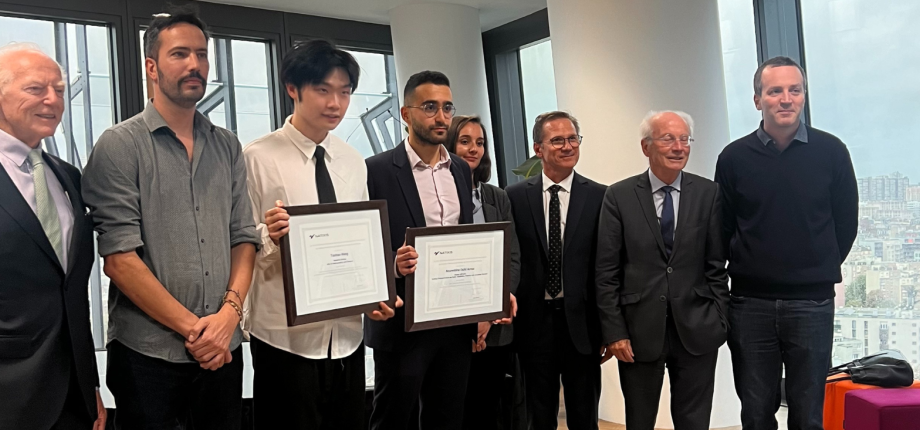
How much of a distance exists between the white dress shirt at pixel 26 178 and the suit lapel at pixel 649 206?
2.05m

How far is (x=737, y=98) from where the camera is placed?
5137mm

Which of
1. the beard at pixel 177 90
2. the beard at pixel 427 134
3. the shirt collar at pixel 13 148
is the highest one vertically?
the beard at pixel 177 90

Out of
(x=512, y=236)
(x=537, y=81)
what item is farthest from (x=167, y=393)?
(x=537, y=81)

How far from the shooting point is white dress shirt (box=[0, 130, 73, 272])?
198cm

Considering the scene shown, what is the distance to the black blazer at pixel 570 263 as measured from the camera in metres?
3.04

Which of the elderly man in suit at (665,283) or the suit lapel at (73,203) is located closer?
the suit lapel at (73,203)

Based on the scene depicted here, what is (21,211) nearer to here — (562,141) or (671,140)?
(562,141)

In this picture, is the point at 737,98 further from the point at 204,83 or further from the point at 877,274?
the point at 204,83

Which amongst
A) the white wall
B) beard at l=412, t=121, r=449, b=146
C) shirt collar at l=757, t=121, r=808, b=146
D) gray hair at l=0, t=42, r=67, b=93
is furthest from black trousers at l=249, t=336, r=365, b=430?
the white wall

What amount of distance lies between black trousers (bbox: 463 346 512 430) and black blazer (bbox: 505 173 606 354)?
0.87ft

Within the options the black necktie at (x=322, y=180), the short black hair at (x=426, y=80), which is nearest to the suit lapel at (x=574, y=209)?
the short black hair at (x=426, y=80)

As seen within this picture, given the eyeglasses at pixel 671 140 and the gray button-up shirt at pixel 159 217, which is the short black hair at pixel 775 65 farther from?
the gray button-up shirt at pixel 159 217

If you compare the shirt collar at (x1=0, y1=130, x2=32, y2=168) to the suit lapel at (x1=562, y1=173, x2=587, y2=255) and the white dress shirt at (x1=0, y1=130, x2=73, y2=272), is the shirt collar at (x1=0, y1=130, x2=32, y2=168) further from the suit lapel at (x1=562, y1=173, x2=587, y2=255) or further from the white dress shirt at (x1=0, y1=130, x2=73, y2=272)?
the suit lapel at (x1=562, y1=173, x2=587, y2=255)

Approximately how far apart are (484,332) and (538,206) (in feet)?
2.10
